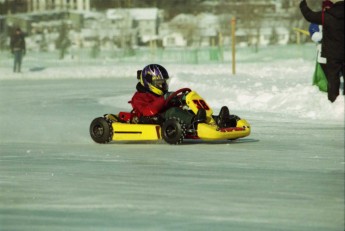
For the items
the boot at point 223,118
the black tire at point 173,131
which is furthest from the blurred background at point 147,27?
the black tire at point 173,131

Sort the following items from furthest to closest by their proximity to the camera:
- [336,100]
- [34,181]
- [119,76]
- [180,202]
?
[119,76], [336,100], [34,181], [180,202]

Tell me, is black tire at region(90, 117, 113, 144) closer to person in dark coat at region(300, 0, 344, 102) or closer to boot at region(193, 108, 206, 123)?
boot at region(193, 108, 206, 123)

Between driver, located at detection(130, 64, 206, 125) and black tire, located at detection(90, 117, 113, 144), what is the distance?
36 centimetres

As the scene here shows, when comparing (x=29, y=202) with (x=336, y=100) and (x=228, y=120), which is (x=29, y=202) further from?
(x=336, y=100)

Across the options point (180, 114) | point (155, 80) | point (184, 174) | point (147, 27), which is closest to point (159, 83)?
point (155, 80)

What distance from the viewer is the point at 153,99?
10.5m

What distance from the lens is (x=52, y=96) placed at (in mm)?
19031

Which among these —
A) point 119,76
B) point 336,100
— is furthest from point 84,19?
point 336,100

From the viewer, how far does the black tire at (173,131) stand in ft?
33.1

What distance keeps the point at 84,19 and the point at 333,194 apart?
135ft

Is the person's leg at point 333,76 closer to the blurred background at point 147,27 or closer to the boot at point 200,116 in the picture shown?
the boot at point 200,116

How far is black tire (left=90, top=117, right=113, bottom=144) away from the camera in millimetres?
10609

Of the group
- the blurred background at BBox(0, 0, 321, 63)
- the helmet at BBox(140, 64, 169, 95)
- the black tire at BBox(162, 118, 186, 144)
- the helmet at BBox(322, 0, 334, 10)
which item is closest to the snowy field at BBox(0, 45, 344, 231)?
the black tire at BBox(162, 118, 186, 144)

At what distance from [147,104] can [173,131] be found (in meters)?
0.51
